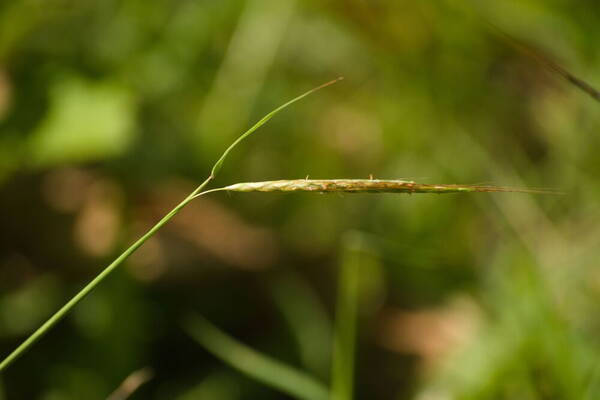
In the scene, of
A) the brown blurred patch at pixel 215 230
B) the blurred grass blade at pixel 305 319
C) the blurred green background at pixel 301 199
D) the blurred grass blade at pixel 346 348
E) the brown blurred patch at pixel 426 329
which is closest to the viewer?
the blurred grass blade at pixel 346 348

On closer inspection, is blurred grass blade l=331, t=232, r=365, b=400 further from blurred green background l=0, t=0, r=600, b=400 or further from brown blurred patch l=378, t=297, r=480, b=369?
brown blurred patch l=378, t=297, r=480, b=369

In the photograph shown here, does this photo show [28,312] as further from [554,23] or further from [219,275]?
[554,23]

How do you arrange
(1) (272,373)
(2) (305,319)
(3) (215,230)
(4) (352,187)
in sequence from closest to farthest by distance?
(4) (352,187)
(1) (272,373)
(2) (305,319)
(3) (215,230)

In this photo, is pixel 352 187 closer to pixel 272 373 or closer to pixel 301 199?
pixel 272 373

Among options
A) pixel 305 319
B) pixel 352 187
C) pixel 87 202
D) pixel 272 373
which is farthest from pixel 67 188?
pixel 352 187

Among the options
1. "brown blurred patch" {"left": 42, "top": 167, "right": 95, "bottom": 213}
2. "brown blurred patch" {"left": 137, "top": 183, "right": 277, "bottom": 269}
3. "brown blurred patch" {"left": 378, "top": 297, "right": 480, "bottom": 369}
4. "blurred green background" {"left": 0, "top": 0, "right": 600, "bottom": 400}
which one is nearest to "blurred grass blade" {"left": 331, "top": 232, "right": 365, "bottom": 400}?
"blurred green background" {"left": 0, "top": 0, "right": 600, "bottom": 400}

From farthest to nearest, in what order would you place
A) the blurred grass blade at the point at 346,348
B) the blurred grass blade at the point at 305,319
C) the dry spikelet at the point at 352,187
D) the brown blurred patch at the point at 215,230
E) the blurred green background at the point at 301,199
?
the brown blurred patch at the point at 215,230 → the blurred grass blade at the point at 305,319 → the blurred green background at the point at 301,199 → the blurred grass blade at the point at 346,348 → the dry spikelet at the point at 352,187

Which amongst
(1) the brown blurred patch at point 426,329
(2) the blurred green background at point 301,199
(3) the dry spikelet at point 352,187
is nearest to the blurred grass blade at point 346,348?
(2) the blurred green background at point 301,199

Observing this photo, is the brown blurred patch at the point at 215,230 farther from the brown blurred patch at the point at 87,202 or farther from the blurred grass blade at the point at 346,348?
the blurred grass blade at the point at 346,348

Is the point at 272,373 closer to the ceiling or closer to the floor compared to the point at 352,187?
closer to the floor
